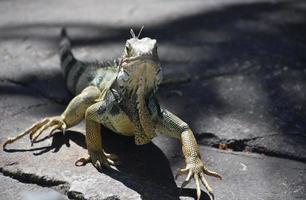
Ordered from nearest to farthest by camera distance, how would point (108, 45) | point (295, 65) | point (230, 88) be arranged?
point (230, 88), point (295, 65), point (108, 45)

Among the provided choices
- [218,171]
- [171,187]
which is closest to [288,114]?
[218,171]

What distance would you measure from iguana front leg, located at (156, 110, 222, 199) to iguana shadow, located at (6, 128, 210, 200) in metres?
0.09

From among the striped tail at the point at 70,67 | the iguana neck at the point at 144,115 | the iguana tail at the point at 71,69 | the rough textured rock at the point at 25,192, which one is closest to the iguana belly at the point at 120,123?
the iguana neck at the point at 144,115

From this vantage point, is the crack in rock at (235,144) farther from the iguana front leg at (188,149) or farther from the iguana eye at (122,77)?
the iguana eye at (122,77)

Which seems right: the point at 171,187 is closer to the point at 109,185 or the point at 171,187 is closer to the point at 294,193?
the point at 109,185

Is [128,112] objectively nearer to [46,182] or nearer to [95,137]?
[95,137]

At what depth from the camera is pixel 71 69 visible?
495 cm

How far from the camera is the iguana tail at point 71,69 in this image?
4.75 m

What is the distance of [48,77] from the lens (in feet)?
17.2

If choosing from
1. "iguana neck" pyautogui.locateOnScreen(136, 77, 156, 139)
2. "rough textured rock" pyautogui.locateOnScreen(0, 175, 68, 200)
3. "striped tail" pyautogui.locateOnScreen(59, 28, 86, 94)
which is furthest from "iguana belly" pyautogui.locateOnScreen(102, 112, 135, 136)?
"striped tail" pyautogui.locateOnScreen(59, 28, 86, 94)

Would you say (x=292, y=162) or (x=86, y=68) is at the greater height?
(x=86, y=68)

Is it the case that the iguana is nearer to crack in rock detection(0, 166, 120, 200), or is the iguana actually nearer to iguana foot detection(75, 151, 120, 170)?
iguana foot detection(75, 151, 120, 170)

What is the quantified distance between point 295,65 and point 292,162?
5.01ft

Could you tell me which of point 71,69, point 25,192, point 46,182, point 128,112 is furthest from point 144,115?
point 71,69
